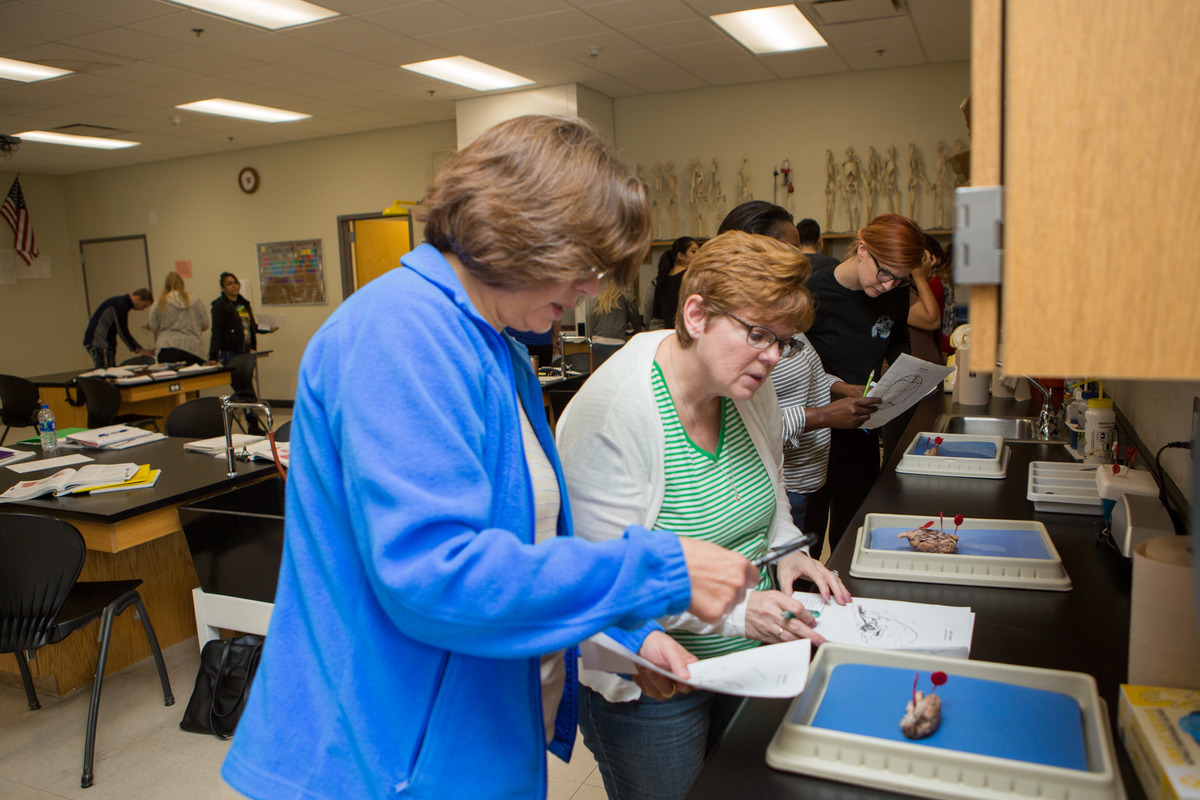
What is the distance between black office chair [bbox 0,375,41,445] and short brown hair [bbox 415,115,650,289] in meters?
6.30

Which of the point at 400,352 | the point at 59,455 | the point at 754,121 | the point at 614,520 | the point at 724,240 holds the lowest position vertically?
the point at 59,455

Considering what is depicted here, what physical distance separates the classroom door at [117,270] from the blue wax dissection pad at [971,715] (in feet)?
36.3

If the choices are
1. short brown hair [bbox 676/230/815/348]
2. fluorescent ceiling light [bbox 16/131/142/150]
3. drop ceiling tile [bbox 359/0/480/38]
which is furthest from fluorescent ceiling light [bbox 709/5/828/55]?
fluorescent ceiling light [bbox 16/131/142/150]

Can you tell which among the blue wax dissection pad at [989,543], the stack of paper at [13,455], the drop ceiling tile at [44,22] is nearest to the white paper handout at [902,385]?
the blue wax dissection pad at [989,543]

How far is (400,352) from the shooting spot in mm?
799

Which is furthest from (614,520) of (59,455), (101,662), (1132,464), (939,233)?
(939,233)

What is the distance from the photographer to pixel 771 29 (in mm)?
5871

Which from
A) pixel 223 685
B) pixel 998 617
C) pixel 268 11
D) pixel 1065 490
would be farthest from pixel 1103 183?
pixel 268 11

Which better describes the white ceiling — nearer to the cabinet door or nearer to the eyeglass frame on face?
the eyeglass frame on face

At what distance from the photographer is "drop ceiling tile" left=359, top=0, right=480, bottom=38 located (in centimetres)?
502

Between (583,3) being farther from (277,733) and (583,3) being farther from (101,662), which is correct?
(277,733)

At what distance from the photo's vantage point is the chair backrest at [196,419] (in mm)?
4141

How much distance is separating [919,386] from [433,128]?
7013 millimetres

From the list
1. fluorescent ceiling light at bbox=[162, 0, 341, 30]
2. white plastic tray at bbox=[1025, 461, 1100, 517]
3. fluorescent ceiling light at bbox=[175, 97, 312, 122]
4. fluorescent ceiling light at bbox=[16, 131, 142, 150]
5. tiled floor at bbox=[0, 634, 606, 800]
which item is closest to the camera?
white plastic tray at bbox=[1025, 461, 1100, 517]
